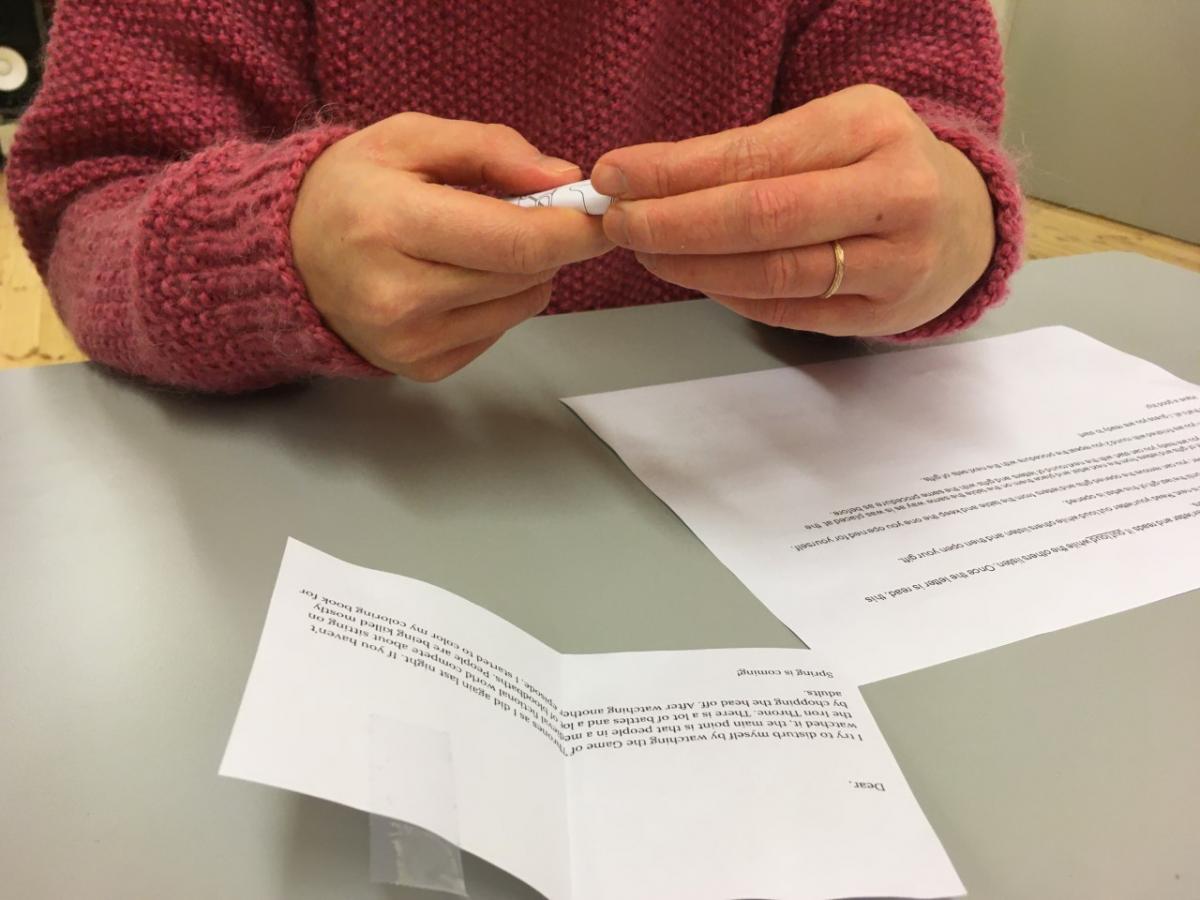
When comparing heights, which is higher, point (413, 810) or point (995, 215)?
point (995, 215)

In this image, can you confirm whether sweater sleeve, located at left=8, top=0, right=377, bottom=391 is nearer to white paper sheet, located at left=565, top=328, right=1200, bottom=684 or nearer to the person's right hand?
the person's right hand

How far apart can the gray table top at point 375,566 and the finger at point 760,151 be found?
15 cm

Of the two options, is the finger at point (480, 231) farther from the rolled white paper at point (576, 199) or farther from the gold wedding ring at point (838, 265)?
the gold wedding ring at point (838, 265)

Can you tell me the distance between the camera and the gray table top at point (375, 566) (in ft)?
0.85

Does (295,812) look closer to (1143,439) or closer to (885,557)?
(885,557)

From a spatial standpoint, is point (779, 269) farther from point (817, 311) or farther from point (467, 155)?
point (467, 155)

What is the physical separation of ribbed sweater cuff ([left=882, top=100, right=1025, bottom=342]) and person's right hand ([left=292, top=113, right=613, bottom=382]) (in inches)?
8.7

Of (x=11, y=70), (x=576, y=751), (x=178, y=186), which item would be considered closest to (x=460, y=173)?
(x=178, y=186)

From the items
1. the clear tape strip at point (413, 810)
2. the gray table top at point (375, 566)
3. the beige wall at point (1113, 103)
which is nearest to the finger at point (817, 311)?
the gray table top at point (375, 566)

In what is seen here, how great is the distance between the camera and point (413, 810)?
236mm

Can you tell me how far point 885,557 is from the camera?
1.30 feet

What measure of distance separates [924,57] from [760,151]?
0.26 metres

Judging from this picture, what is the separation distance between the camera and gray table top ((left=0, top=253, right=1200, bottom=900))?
0.85 ft

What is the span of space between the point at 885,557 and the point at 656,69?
0.40m
